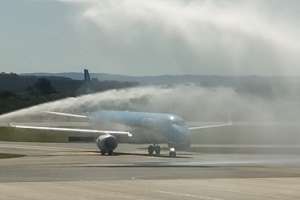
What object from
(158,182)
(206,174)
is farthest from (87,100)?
(158,182)

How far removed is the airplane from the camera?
65875 millimetres

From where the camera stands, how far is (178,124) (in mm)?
66312

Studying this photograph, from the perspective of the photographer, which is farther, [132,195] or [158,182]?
[158,182]

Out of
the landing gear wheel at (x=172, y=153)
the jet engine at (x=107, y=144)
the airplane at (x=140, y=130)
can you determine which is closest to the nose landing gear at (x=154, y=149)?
the airplane at (x=140, y=130)

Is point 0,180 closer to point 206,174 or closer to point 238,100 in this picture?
point 206,174

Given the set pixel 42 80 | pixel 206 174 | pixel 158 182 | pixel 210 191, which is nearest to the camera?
pixel 210 191

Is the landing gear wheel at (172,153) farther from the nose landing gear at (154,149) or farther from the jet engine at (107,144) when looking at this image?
the jet engine at (107,144)

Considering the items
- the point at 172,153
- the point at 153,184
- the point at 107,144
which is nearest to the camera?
the point at 153,184

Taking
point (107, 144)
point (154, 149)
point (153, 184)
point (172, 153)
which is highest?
point (107, 144)

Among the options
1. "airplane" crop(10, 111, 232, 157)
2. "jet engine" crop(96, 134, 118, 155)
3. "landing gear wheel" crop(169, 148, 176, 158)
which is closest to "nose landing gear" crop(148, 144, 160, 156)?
"airplane" crop(10, 111, 232, 157)

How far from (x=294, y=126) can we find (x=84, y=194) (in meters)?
49.0

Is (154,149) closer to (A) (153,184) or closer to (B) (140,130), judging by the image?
(B) (140,130)

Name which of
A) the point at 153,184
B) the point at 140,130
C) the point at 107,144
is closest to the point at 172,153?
the point at 107,144

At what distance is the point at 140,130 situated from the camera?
2702 inches
